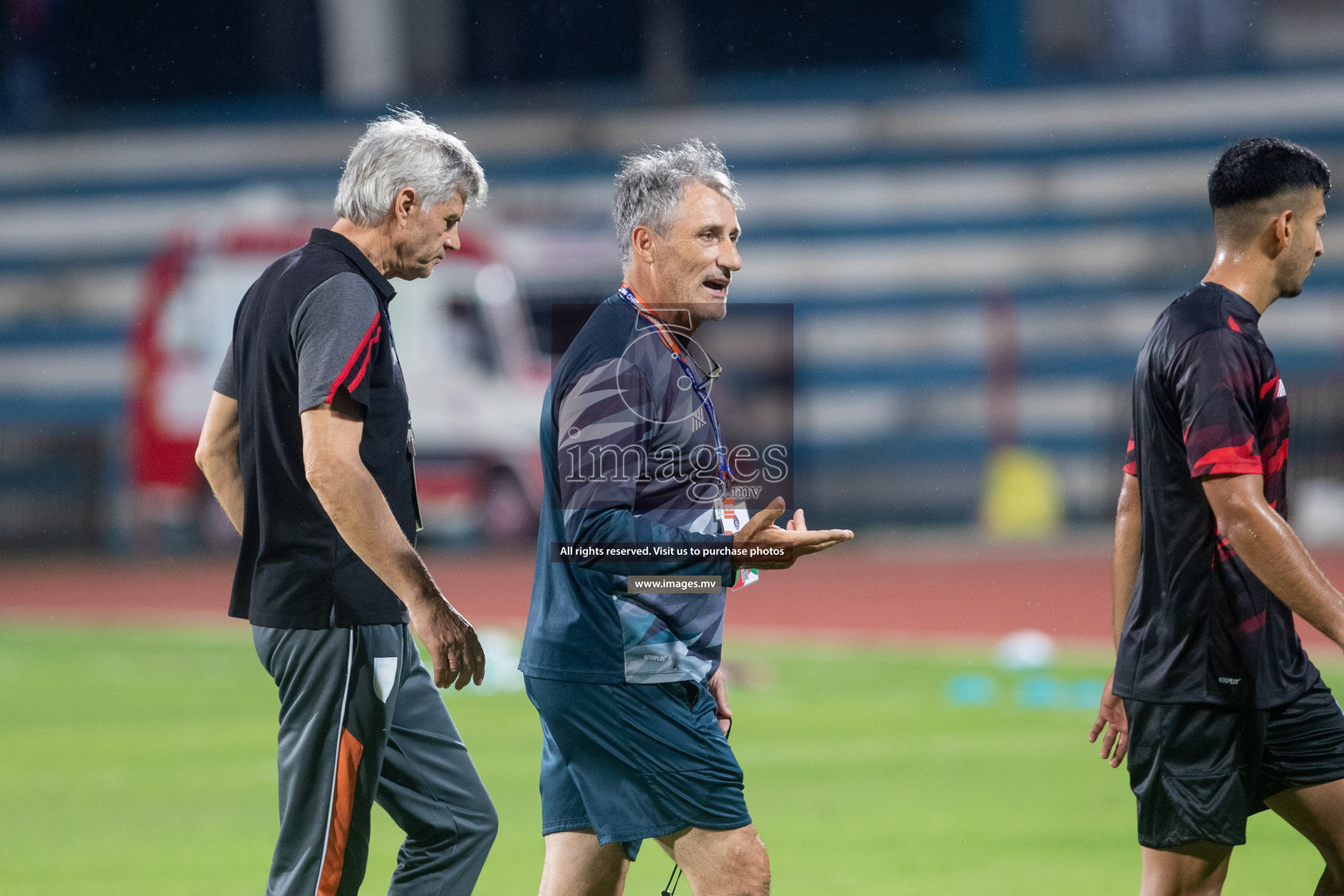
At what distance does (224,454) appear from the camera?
4410mm

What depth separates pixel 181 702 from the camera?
1155cm

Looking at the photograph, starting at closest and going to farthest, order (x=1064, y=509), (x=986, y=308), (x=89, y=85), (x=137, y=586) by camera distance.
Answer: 1. (x=137, y=586)
2. (x=1064, y=509)
3. (x=986, y=308)
4. (x=89, y=85)

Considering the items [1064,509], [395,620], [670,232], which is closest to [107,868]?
[395,620]

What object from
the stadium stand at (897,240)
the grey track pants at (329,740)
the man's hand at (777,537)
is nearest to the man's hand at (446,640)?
the grey track pants at (329,740)

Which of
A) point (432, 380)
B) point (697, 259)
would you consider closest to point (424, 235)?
point (697, 259)

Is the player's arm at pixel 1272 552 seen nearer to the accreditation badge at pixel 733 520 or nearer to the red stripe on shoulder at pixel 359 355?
the accreditation badge at pixel 733 520

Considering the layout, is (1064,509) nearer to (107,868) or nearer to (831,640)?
(831,640)

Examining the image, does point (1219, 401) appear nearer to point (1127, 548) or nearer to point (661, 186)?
point (1127, 548)

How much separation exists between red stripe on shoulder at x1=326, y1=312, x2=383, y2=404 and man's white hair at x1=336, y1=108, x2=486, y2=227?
0.34 m

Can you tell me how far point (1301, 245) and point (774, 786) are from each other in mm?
4909

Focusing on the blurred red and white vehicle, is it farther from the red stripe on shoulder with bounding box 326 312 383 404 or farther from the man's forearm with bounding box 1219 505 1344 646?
the man's forearm with bounding box 1219 505 1344 646

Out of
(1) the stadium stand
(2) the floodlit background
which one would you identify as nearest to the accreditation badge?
(2) the floodlit background

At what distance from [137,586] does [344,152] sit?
9612 mm

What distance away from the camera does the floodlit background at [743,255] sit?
69.7 feet
